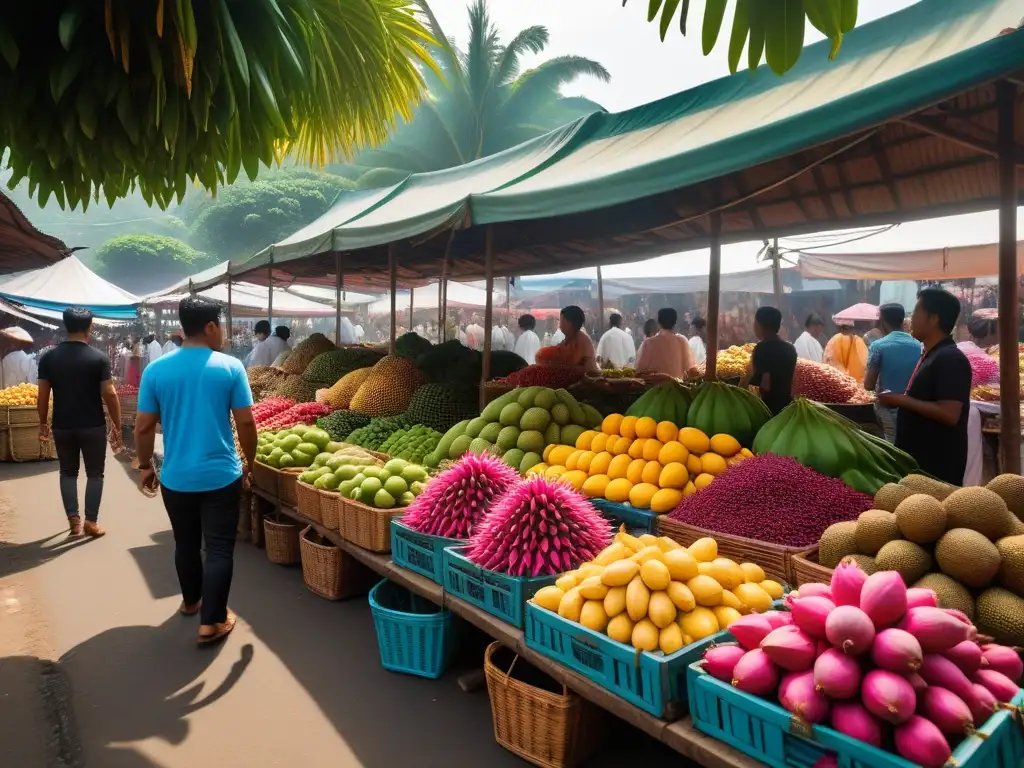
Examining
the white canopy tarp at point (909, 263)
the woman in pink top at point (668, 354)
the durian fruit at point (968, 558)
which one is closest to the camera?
the durian fruit at point (968, 558)

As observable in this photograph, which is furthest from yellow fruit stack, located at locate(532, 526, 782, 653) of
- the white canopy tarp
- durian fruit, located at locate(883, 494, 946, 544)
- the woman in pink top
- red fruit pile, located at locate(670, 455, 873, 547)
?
the white canopy tarp

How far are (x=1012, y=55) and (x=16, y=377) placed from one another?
14.1m

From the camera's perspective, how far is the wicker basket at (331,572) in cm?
474

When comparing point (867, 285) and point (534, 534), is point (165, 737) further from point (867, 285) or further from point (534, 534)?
point (867, 285)

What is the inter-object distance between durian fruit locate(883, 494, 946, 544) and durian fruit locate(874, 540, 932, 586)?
0.13 feet

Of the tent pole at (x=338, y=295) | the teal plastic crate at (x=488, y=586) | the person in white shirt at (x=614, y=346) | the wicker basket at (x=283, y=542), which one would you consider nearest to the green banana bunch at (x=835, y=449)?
the teal plastic crate at (x=488, y=586)

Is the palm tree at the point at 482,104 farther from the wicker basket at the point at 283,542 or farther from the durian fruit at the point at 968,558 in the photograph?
the durian fruit at the point at 968,558

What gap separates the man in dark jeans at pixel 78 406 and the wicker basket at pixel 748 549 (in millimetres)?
5236

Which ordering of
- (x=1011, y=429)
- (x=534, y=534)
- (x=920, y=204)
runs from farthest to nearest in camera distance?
(x=920, y=204) < (x=1011, y=429) < (x=534, y=534)

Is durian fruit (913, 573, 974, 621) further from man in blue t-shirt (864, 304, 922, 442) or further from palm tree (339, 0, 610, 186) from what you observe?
palm tree (339, 0, 610, 186)

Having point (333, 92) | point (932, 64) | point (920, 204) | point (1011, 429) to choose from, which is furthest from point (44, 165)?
point (920, 204)

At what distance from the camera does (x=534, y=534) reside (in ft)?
9.99

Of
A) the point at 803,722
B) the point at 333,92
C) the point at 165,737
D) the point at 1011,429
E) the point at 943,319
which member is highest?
the point at 333,92

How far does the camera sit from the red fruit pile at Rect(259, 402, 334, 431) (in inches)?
271
